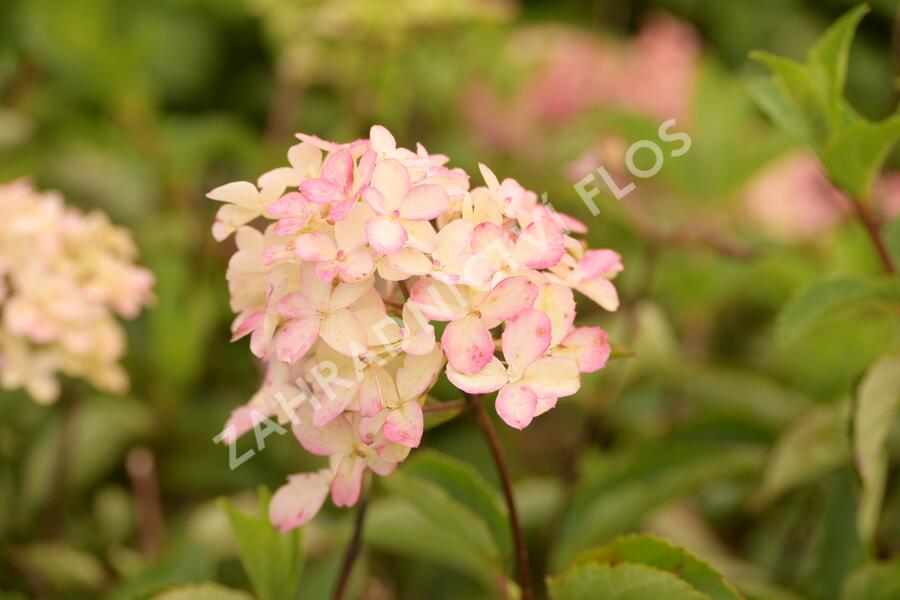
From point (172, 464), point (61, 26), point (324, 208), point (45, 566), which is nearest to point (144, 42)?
point (61, 26)

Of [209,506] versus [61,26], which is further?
[61,26]

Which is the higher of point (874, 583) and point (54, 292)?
point (54, 292)

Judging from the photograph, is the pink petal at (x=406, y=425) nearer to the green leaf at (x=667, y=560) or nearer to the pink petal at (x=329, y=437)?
the pink petal at (x=329, y=437)

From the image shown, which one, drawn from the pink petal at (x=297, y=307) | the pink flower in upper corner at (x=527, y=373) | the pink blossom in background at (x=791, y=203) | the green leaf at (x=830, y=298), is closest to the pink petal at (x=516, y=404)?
the pink flower in upper corner at (x=527, y=373)

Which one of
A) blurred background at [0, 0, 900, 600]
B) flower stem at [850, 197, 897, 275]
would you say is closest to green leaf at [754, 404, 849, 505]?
blurred background at [0, 0, 900, 600]

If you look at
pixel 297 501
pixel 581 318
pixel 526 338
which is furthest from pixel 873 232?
pixel 581 318

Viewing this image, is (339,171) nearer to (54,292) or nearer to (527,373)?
(527,373)

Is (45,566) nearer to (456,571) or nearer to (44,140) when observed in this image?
(456,571)
